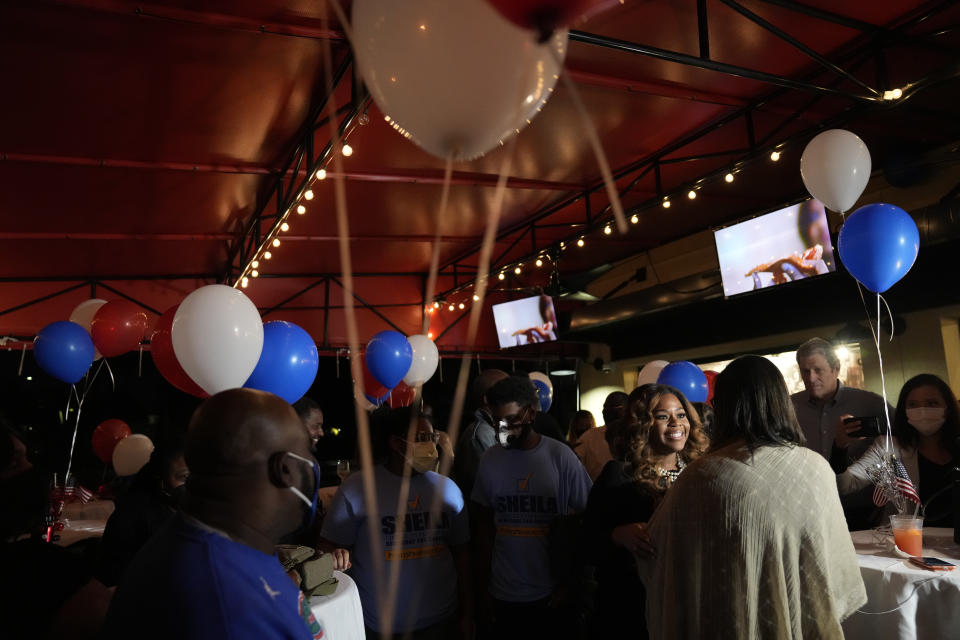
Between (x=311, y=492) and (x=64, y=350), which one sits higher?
(x=64, y=350)

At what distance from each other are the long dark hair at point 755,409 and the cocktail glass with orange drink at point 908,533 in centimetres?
69

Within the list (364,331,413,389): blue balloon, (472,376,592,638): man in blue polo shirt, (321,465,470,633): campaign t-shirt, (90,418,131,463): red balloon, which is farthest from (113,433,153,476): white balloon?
(472,376,592,638): man in blue polo shirt

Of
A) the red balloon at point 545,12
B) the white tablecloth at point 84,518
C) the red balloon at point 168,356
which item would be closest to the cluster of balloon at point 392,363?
the red balloon at point 168,356

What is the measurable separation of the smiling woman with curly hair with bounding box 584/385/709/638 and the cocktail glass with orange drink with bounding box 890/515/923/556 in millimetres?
672

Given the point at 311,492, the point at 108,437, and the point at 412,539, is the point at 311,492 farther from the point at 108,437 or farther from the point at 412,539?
the point at 108,437

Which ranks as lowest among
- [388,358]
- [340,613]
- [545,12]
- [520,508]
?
[340,613]

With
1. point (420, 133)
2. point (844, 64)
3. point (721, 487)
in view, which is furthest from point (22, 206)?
point (844, 64)

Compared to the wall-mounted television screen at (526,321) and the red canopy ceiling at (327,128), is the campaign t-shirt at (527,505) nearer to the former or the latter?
the red canopy ceiling at (327,128)

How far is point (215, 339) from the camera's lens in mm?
2912

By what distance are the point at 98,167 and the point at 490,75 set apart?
499 cm

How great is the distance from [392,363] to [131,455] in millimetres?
2364

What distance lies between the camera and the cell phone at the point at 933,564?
1.87 metres

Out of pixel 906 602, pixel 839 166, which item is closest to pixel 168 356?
pixel 906 602

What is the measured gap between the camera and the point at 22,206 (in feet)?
17.9
